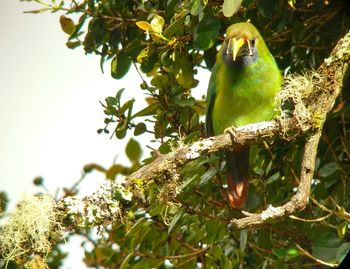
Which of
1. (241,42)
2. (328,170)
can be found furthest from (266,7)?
(328,170)

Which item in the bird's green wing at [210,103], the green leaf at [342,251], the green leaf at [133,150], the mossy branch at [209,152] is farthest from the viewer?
the green leaf at [133,150]

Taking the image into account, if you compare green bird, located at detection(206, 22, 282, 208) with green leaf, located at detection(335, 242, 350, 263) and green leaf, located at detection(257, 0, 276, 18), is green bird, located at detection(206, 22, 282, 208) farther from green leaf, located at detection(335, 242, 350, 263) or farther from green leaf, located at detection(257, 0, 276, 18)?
green leaf, located at detection(335, 242, 350, 263)

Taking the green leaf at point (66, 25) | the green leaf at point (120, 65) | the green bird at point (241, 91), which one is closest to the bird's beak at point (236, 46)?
the green bird at point (241, 91)

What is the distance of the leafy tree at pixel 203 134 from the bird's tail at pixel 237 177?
32mm

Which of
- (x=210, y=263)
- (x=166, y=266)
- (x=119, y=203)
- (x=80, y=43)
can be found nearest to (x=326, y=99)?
(x=119, y=203)

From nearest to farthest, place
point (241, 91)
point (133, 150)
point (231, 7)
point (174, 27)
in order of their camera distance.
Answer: point (231, 7), point (174, 27), point (241, 91), point (133, 150)

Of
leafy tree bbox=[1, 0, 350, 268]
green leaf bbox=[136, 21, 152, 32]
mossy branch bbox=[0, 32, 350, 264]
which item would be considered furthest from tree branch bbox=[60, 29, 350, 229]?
green leaf bbox=[136, 21, 152, 32]

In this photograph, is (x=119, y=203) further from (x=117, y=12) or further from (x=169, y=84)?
(x=117, y=12)

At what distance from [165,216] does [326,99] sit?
65 cm

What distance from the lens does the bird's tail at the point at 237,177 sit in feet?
7.58

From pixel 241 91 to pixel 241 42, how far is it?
27 centimetres

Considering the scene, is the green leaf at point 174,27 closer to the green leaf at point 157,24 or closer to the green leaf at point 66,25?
the green leaf at point 157,24

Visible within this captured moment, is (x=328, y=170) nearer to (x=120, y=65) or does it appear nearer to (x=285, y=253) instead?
(x=285, y=253)

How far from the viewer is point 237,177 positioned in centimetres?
236
